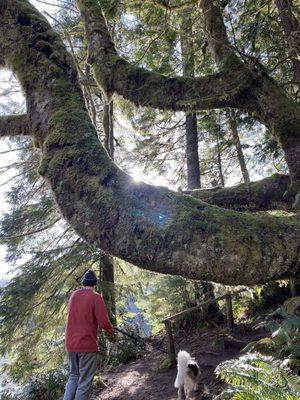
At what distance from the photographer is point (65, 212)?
2953 mm

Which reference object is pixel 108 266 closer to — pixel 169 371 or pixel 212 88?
Result: pixel 169 371

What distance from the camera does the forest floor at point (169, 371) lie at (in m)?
6.68

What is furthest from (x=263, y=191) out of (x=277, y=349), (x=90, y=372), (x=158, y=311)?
(x=158, y=311)

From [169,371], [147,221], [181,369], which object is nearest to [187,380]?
[181,369]

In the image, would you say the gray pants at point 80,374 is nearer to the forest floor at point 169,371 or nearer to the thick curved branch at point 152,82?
the forest floor at point 169,371

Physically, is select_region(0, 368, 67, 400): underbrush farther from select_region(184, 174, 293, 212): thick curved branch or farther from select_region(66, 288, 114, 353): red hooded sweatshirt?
select_region(184, 174, 293, 212): thick curved branch

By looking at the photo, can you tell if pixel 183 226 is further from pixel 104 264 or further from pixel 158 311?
pixel 158 311

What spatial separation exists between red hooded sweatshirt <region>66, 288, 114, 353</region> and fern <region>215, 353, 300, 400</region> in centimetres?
244

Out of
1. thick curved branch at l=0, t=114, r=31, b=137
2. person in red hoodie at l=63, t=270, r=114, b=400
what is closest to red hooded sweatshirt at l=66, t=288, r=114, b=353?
person in red hoodie at l=63, t=270, r=114, b=400

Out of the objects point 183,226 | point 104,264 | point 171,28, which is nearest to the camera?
point 183,226

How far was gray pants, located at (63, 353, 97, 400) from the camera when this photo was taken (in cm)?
508

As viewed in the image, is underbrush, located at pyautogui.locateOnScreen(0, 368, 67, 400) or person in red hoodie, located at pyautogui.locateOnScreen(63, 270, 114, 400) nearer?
person in red hoodie, located at pyautogui.locateOnScreen(63, 270, 114, 400)

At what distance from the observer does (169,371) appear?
26.0ft

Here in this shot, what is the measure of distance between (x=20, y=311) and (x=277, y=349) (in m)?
6.01
